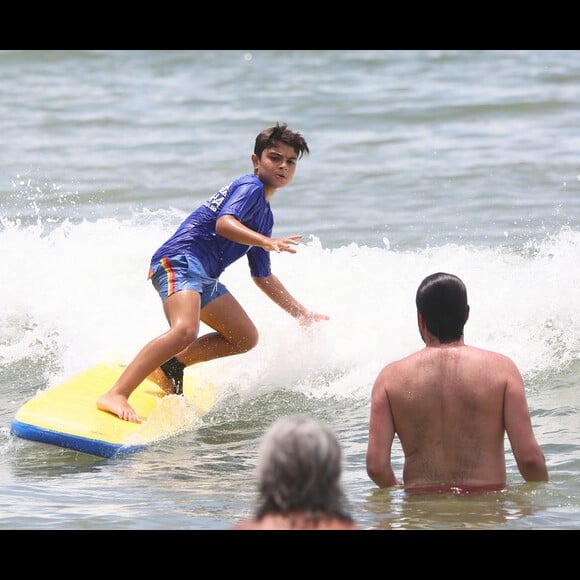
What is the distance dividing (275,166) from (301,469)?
12.5 ft

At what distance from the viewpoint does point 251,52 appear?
915 inches

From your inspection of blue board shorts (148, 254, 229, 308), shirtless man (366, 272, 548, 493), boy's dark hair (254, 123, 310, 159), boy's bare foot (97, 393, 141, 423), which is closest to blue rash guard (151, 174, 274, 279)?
blue board shorts (148, 254, 229, 308)

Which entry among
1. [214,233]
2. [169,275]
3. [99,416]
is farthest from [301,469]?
[214,233]

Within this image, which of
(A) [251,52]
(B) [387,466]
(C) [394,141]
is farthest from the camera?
(A) [251,52]

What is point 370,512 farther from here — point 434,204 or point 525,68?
point 525,68

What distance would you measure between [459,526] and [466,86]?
15.3m

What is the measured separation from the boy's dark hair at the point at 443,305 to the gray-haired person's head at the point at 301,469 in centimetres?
165

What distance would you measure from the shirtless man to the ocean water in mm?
324

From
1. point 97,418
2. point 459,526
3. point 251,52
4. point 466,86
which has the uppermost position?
point 251,52

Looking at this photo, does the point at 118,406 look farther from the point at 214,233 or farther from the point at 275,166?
the point at 275,166

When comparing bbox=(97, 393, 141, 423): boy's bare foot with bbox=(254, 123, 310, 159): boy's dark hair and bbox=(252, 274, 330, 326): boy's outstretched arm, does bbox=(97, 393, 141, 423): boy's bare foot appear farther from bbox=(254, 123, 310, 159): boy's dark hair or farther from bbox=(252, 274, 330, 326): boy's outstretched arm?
bbox=(254, 123, 310, 159): boy's dark hair

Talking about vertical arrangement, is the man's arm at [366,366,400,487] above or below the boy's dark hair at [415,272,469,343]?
below

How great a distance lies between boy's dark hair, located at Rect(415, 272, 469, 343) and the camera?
14.0 feet
